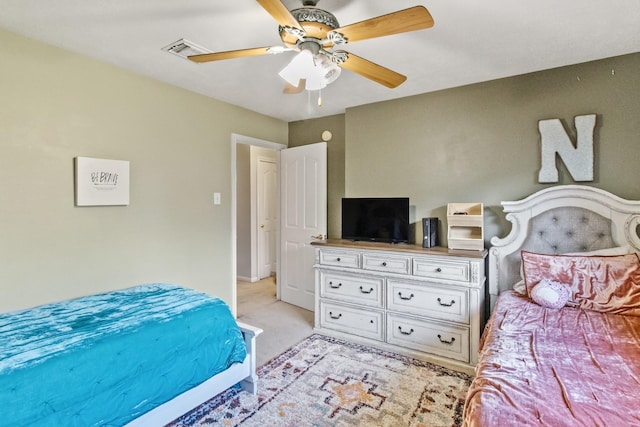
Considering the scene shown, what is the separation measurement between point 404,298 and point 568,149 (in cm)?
173

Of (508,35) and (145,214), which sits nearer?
(508,35)

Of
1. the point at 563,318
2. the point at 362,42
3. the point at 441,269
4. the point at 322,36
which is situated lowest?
the point at 563,318

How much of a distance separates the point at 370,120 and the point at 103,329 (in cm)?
293

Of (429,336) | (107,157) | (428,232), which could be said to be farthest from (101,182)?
(429,336)

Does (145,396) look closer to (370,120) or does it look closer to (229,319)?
(229,319)

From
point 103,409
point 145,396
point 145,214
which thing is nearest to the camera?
point 103,409

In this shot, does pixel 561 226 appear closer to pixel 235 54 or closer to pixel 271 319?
pixel 235 54

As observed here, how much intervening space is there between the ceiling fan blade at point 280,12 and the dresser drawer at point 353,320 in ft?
7.80

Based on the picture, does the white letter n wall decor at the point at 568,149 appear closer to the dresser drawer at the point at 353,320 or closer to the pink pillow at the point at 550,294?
the pink pillow at the point at 550,294

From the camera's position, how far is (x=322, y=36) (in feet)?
5.40

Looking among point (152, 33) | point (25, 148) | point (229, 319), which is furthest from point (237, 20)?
point (229, 319)

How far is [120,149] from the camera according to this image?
263cm

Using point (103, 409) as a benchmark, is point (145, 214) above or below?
above

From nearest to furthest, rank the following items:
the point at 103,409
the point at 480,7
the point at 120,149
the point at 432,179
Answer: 1. the point at 103,409
2. the point at 480,7
3. the point at 120,149
4. the point at 432,179
